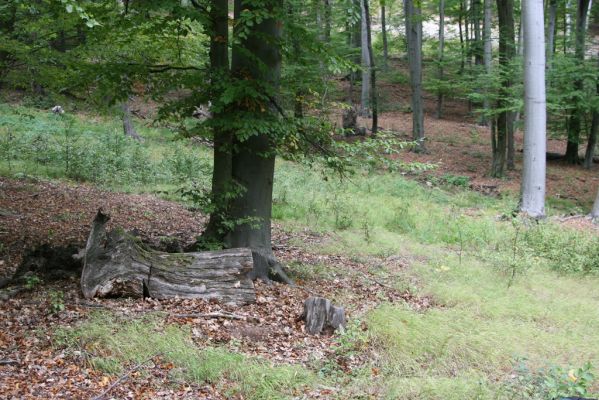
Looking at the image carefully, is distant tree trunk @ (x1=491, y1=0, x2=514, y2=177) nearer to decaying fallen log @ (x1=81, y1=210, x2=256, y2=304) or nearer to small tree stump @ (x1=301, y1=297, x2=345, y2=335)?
small tree stump @ (x1=301, y1=297, x2=345, y2=335)

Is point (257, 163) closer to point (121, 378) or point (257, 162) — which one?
point (257, 162)

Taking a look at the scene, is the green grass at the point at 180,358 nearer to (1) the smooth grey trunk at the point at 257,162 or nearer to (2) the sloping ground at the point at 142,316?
(2) the sloping ground at the point at 142,316

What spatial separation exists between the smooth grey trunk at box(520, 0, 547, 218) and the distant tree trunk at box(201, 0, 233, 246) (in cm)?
834

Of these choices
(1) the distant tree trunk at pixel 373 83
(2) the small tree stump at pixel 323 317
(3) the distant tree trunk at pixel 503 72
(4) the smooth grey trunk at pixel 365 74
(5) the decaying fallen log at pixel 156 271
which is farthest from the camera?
(4) the smooth grey trunk at pixel 365 74

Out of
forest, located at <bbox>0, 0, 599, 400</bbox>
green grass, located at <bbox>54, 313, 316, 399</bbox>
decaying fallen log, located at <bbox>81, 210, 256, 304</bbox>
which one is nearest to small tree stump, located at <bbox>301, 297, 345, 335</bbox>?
forest, located at <bbox>0, 0, 599, 400</bbox>

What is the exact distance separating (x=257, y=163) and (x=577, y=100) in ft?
50.5

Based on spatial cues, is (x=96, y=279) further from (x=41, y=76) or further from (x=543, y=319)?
(x=543, y=319)

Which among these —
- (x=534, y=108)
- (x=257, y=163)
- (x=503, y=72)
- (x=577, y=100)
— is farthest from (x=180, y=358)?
(x=577, y=100)

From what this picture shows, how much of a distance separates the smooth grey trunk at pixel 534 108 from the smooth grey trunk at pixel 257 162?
794 centimetres

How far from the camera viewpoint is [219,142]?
7.30 m

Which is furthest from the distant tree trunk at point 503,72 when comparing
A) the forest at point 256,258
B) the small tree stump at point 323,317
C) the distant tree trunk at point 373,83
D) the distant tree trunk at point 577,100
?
the small tree stump at point 323,317

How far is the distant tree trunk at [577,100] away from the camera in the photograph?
18.7 meters

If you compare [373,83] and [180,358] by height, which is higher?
[373,83]

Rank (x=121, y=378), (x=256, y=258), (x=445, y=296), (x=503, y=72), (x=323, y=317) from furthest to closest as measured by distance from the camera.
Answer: (x=503, y=72), (x=445, y=296), (x=256, y=258), (x=323, y=317), (x=121, y=378)
